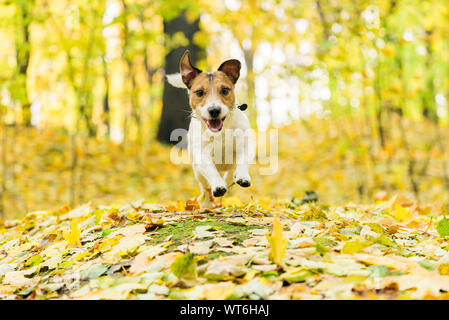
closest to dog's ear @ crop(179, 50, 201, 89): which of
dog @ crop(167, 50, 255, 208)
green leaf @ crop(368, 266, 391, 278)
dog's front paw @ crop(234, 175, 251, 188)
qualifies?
dog @ crop(167, 50, 255, 208)

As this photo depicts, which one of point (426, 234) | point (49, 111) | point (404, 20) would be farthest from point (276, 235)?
point (49, 111)

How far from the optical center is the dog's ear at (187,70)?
3541 millimetres

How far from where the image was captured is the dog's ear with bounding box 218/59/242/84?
11.7 ft

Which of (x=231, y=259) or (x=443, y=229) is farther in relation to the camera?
(x=443, y=229)

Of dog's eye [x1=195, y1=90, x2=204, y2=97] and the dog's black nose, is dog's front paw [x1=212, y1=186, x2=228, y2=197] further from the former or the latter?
dog's eye [x1=195, y1=90, x2=204, y2=97]

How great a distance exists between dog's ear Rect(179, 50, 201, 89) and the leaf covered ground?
46.7 inches

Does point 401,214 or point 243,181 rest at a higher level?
point 243,181

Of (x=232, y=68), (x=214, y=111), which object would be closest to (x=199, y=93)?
(x=214, y=111)

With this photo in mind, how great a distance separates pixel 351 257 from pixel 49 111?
56.6 ft

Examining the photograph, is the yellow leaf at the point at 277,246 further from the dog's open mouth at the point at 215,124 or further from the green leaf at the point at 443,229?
the green leaf at the point at 443,229

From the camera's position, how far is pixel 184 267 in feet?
7.18

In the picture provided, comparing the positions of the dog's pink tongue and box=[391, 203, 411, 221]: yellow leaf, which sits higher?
the dog's pink tongue

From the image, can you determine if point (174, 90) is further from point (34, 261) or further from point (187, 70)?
point (34, 261)

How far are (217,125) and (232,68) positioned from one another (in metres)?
0.60
